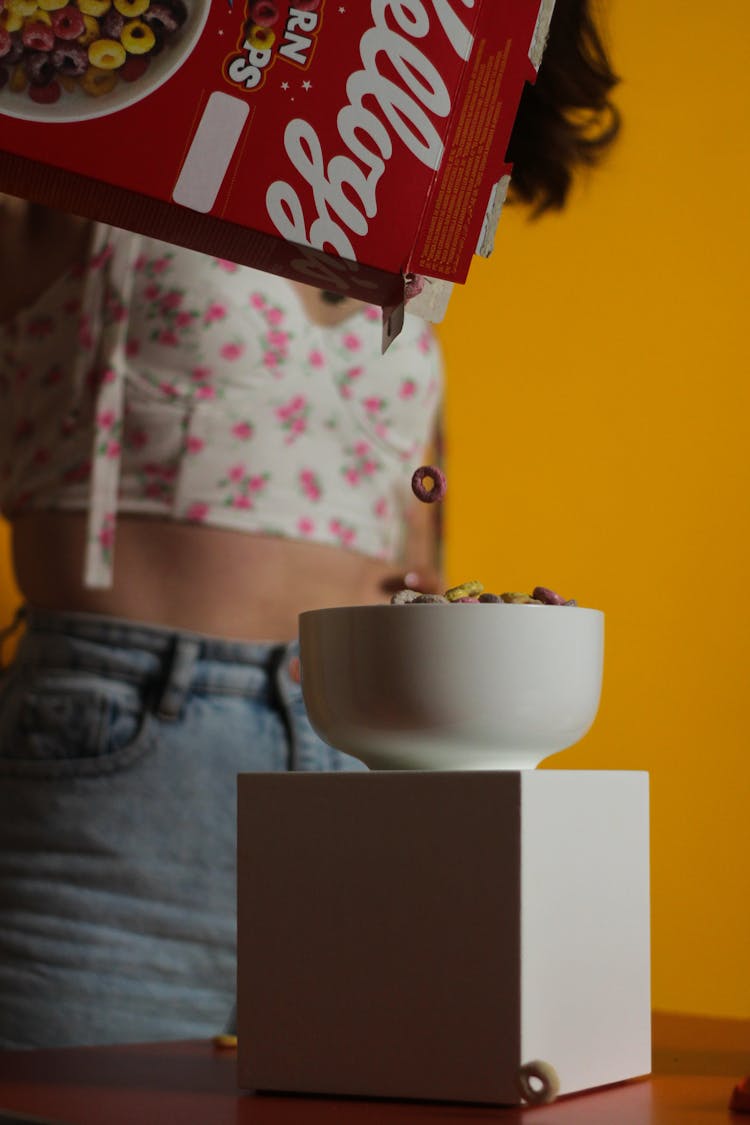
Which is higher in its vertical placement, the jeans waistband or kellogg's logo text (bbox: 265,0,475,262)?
kellogg's logo text (bbox: 265,0,475,262)

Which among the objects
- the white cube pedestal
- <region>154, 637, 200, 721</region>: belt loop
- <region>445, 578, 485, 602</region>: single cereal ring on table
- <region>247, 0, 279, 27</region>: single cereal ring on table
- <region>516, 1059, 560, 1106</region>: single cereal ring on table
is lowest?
<region>516, 1059, 560, 1106</region>: single cereal ring on table

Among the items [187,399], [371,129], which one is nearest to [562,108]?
[187,399]

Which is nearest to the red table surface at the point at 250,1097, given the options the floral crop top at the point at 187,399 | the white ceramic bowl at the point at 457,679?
the white ceramic bowl at the point at 457,679

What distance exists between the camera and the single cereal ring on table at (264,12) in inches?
23.6

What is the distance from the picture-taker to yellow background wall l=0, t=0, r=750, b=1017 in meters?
1.61

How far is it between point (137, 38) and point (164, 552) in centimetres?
71

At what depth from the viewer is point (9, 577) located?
5.72 ft

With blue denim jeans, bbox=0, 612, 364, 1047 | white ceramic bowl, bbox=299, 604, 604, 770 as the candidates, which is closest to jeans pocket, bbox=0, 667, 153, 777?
blue denim jeans, bbox=0, 612, 364, 1047

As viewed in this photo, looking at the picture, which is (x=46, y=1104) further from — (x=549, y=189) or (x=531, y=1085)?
(x=549, y=189)

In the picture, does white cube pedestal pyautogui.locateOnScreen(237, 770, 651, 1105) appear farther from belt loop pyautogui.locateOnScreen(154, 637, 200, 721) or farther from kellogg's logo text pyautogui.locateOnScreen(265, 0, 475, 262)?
belt loop pyautogui.locateOnScreen(154, 637, 200, 721)

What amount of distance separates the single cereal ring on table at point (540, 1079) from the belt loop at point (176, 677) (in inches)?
26.1

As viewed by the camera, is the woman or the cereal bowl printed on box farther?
the woman

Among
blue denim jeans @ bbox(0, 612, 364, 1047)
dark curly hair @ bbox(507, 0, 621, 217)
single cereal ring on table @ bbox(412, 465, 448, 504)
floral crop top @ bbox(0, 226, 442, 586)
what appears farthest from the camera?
floral crop top @ bbox(0, 226, 442, 586)

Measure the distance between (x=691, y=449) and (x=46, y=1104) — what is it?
4.17ft
